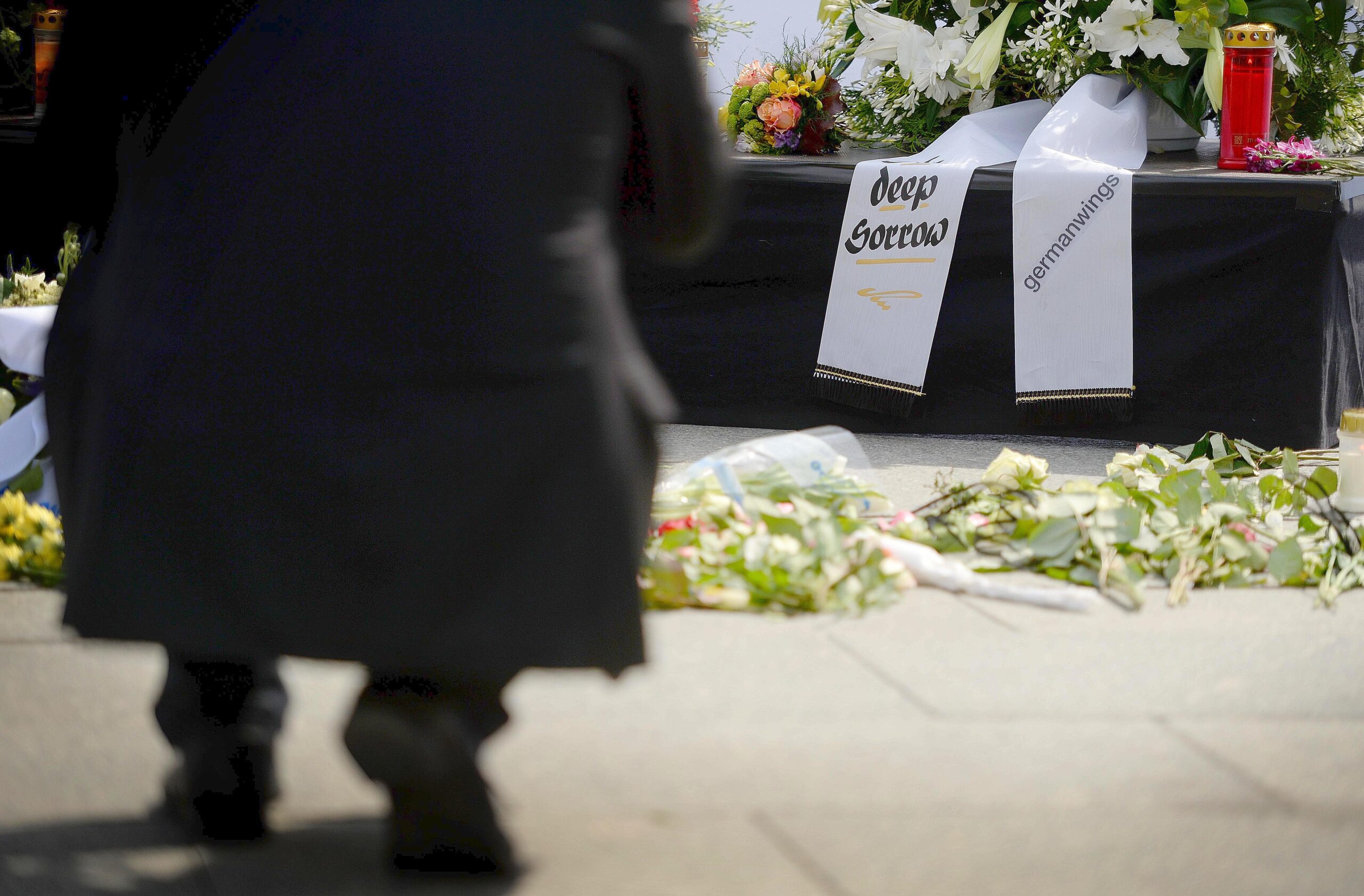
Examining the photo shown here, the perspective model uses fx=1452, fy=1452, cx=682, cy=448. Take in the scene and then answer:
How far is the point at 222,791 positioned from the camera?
60.7 inches

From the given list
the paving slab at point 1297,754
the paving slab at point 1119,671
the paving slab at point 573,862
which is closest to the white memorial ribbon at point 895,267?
the paving slab at point 1119,671

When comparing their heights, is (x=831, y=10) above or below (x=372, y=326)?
above

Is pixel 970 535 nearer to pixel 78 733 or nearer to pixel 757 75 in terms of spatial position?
pixel 78 733

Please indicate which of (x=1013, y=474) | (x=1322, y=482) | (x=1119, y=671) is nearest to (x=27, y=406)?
(x=1013, y=474)

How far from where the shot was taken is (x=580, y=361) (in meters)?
1.27

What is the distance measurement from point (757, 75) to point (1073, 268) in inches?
46.5

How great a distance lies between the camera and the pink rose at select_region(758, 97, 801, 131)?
3.84 m

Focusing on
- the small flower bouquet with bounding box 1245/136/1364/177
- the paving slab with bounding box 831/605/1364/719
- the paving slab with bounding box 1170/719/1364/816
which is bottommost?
the paving slab with bounding box 831/605/1364/719

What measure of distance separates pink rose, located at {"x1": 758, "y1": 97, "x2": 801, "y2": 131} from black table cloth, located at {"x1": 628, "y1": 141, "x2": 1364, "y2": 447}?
13cm

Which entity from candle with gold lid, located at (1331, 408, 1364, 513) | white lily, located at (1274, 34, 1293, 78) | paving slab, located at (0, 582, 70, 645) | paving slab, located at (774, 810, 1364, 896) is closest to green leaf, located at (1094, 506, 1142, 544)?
candle with gold lid, located at (1331, 408, 1364, 513)

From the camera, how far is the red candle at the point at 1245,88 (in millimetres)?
3344

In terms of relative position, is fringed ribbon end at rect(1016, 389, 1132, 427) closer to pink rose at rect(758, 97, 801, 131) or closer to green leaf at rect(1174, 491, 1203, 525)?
green leaf at rect(1174, 491, 1203, 525)

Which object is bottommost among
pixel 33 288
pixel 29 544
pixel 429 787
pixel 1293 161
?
pixel 29 544

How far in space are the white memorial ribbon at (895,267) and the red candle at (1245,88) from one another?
496mm
